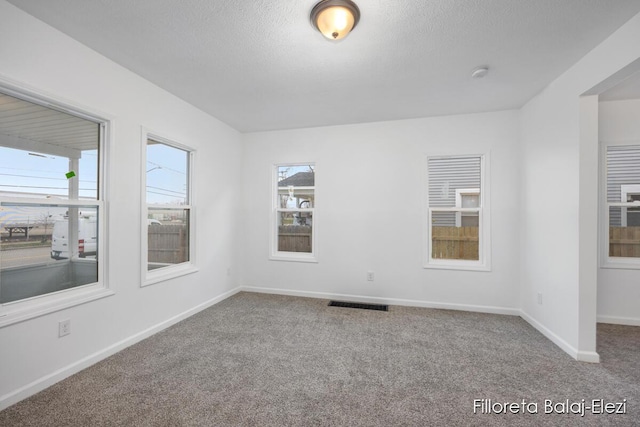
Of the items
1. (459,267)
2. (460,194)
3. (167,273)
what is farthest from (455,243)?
(167,273)

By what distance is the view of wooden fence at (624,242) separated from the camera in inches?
126

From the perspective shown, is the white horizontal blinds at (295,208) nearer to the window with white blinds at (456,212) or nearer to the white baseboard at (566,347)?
the window with white blinds at (456,212)

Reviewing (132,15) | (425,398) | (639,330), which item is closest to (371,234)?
(425,398)

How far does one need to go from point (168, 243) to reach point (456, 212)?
3.79m

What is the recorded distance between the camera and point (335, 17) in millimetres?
1737

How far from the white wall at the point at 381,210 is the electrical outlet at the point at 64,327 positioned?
246cm

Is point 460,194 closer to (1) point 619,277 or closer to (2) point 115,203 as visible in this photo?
(1) point 619,277

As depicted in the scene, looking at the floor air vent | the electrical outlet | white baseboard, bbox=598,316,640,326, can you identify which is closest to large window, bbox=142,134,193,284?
the electrical outlet

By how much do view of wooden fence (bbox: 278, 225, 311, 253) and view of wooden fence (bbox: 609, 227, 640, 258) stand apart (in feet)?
12.7

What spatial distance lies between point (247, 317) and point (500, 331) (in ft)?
9.52

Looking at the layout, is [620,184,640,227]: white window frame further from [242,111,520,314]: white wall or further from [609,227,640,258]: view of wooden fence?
[242,111,520,314]: white wall

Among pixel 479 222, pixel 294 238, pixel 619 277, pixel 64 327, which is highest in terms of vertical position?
pixel 479 222

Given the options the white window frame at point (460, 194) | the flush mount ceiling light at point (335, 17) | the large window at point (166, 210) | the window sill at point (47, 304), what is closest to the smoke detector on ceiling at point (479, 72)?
the flush mount ceiling light at point (335, 17)

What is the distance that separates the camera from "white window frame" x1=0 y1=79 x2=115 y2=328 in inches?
72.7
